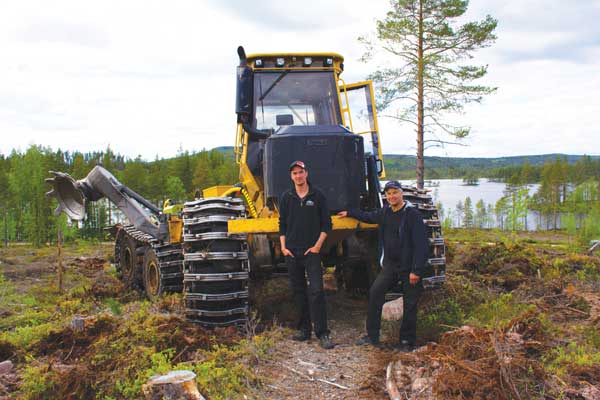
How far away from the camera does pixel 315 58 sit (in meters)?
7.46

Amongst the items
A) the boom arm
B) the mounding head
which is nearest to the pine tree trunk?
the boom arm

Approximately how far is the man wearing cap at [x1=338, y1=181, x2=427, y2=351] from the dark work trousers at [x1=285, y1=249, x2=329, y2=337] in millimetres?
493

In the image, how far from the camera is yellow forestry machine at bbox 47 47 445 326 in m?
6.01

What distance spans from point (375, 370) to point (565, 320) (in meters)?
3.63

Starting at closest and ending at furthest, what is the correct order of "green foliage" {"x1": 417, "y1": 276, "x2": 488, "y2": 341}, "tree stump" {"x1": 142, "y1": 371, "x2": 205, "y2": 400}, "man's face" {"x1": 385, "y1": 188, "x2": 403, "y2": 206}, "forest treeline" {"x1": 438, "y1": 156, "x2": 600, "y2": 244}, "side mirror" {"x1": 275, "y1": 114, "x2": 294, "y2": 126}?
1. "tree stump" {"x1": 142, "y1": 371, "x2": 205, "y2": 400}
2. "man's face" {"x1": 385, "y1": 188, "x2": 403, "y2": 206}
3. "green foliage" {"x1": 417, "y1": 276, "x2": 488, "y2": 341}
4. "side mirror" {"x1": 275, "y1": 114, "x2": 294, "y2": 126}
5. "forest treeline" {"x1": 438, "y1": 156, "x2": 600, "y2": 244}

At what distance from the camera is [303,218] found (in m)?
5.70

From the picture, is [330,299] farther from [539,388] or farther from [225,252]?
[539,388]

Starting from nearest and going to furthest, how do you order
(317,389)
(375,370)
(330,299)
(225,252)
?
(317,389), (375,370), (225,252), (330,299)

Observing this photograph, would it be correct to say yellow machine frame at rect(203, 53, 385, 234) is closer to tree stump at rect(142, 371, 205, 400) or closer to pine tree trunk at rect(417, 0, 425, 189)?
tree stump at rect(142, 371, 205, 400)

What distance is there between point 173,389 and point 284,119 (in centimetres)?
421

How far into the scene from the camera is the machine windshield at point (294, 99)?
7293mm

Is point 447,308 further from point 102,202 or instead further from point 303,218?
point 102,202

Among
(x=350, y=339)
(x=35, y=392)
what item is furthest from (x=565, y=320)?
(x=35, y=392)

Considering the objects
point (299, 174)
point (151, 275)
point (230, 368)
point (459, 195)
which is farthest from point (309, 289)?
point (459, 195)
